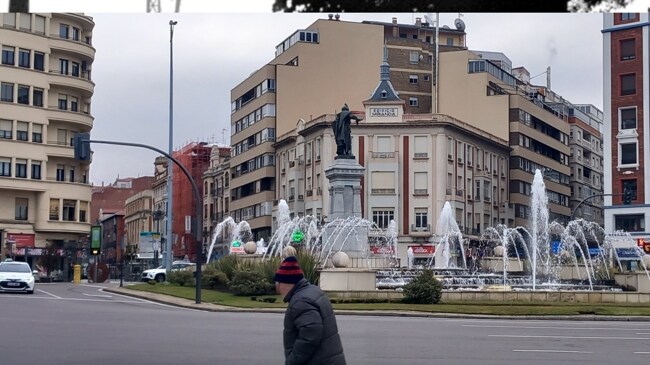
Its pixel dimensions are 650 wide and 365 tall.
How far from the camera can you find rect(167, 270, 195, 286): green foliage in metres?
10.7

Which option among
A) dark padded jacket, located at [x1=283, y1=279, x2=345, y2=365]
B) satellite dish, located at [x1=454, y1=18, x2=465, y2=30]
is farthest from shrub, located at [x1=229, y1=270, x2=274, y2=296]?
dark padded jacket, located at [x1=283, y1=279, x2=345, y2=365]

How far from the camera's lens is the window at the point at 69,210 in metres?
10.5

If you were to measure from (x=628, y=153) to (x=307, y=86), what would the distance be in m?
3.33

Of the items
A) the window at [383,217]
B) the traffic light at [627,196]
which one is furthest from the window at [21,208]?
the traffic light at [627,196]

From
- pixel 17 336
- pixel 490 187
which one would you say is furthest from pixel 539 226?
pixel 17 336

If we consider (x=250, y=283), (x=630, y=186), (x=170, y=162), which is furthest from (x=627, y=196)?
(x=170, y=162)

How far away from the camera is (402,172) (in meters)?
10.4

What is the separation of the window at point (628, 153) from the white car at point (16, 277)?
20.2 ft

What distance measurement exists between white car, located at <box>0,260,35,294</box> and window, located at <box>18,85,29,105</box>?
1.63 meters

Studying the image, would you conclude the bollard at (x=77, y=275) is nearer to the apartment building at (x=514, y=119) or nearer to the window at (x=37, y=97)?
the window at (x=37, y=97)

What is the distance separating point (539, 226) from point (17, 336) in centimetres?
546

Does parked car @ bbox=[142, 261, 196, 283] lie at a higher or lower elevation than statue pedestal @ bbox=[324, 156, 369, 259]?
lower

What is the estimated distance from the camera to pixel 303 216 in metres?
10.3

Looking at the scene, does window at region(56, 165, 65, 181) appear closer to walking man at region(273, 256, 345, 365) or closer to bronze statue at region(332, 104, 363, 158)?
bronze statue at region(332, 104, 363, 158)
